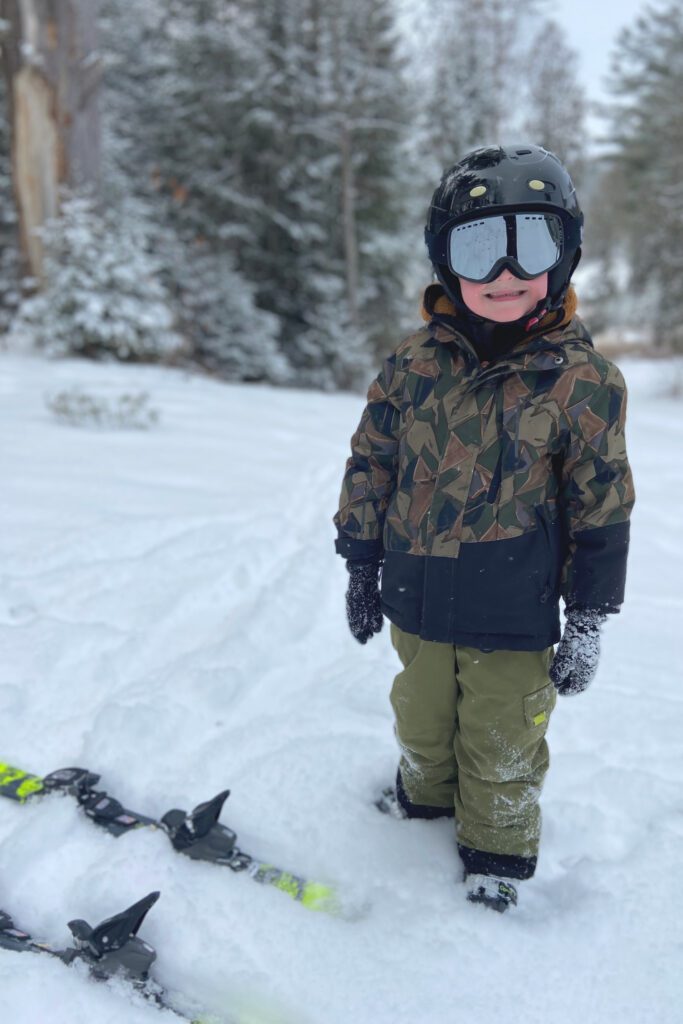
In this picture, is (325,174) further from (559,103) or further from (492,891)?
(492,891)

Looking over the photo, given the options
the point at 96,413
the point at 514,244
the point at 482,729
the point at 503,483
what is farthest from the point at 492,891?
the point at 96,413

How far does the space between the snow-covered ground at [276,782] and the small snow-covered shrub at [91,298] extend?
518cm

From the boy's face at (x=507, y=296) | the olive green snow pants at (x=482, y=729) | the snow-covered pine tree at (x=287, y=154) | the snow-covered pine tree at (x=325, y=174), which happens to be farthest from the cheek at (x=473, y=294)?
the snow-covered pine tree at (x=325, y=174)

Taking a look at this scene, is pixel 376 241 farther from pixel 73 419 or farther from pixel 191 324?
pixel 73 419

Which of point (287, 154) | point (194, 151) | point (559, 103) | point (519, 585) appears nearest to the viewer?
point (519, 585)

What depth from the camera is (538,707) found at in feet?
5.89

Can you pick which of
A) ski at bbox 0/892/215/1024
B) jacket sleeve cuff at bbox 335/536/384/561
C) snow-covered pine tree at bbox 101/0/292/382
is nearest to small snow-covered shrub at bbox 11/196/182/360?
snow-covered pine tree at bbox 101/0/292/382

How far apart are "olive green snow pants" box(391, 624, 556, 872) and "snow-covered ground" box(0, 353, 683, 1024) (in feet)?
0.65

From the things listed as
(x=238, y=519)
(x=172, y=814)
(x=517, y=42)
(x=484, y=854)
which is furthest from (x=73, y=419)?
(x=517, y=42)

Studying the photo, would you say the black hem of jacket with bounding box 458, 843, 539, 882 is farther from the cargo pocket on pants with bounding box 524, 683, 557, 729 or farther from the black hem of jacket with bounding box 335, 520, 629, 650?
the black hem of jacket with bounding box 335, 520, 629, 650

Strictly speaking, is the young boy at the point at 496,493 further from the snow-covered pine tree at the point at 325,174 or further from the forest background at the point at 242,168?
the snow-covered pine tree at the point at 325,174

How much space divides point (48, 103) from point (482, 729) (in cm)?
1040

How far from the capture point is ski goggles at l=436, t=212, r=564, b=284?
5.24 feet

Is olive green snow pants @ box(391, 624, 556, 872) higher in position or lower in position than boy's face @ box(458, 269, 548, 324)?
lower
